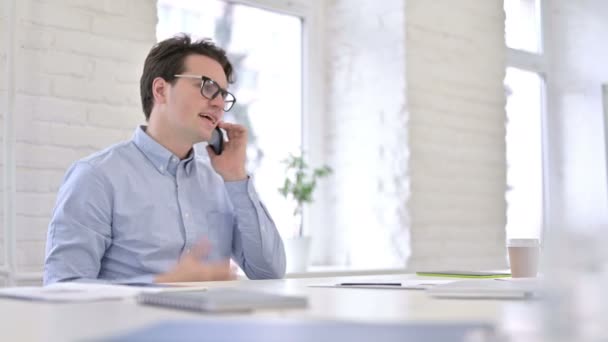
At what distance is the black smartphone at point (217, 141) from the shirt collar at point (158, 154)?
0.59ft

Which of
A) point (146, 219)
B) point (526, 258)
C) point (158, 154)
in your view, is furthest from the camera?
point (158, 154)

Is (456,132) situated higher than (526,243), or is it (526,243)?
(456,132)

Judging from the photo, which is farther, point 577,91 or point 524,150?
point 524,150

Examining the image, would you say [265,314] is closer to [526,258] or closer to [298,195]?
[526,258]

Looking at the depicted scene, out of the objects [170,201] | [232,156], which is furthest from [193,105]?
[170,201]

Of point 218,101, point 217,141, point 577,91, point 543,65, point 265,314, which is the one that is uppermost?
point 543,65

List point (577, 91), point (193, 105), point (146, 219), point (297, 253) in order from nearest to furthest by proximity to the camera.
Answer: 1. point (146, 219)
2. point (193, 105)
3. point (297, 253)
4. point (577, 91)

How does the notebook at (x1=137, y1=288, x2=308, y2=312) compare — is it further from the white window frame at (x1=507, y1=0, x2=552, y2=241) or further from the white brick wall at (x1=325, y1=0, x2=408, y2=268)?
the white window frame at (x1=507, y1=0, x2=552, y2=241)

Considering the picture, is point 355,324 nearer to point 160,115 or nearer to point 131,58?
point 160,115

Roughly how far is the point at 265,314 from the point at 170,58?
157cm

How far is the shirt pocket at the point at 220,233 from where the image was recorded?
82.0 inches

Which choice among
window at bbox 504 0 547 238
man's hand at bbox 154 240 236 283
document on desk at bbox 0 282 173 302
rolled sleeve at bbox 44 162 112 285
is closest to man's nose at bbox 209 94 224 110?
rolled sleeve at bbox 44 162 112 285

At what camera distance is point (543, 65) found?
4.03 m

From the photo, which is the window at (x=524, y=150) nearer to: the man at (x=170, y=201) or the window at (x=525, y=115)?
the window at (x=525, y=115)
